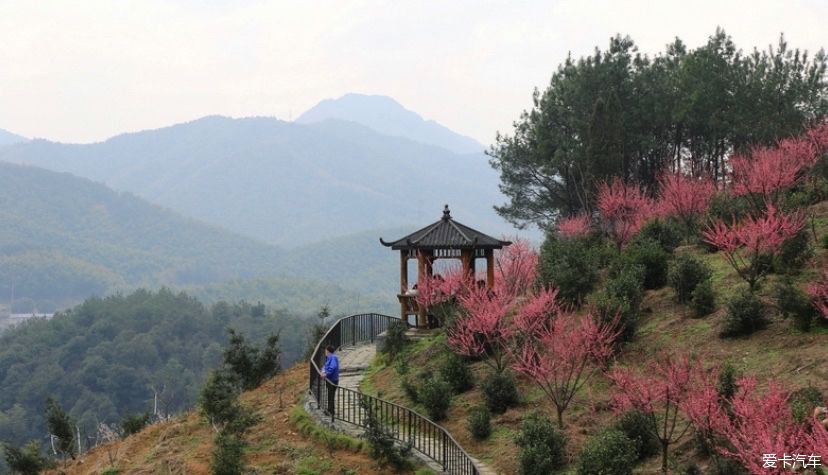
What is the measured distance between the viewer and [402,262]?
23906 mm

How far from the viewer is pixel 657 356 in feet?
50.6

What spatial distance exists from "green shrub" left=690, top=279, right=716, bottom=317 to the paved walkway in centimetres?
663

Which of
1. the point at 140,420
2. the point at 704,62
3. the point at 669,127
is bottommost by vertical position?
the point at 140,420

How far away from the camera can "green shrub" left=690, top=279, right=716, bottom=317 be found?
55.5 ft

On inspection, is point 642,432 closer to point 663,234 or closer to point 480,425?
Result: point 480,425

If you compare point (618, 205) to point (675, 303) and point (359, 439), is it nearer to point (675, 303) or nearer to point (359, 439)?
point (675, 303)

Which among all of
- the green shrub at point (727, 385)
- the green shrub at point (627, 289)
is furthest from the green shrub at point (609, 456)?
the green shrub at point (627, 289)

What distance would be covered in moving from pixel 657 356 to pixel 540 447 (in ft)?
14.6

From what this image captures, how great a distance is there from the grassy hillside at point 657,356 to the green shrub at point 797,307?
0.16 meters

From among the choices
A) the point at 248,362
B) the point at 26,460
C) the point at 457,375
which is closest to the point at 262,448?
the point at 457,375

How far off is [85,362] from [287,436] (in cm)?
7897

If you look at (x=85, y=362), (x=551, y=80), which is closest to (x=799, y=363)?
A: (x=551, y=80)

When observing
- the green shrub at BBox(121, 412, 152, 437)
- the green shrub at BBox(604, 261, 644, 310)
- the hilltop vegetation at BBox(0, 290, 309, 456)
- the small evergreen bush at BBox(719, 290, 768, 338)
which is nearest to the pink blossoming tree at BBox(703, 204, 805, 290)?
the small evergreen bush at BBox(719, 290, 768, 338)

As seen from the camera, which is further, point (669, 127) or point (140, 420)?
point (669, 127)
